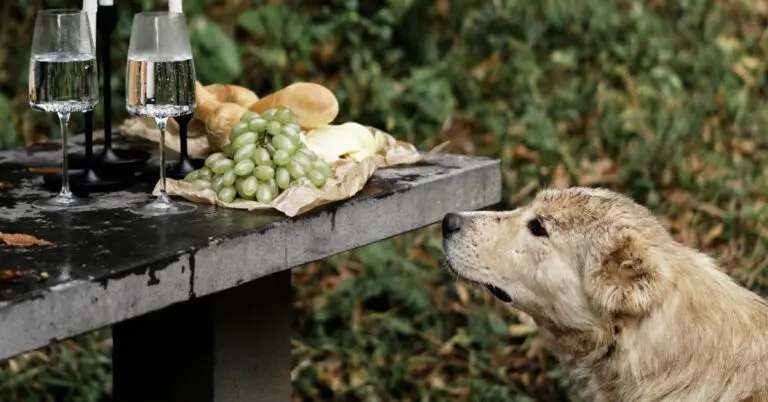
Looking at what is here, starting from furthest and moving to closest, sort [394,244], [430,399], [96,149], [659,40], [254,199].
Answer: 1. [659,40]
2. [394,244]
3. [430,399]
4. [96,149]
5. [254,199]

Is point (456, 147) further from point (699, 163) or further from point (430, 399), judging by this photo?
point (430, 399)

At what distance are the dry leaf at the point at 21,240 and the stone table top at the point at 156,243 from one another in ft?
0.10

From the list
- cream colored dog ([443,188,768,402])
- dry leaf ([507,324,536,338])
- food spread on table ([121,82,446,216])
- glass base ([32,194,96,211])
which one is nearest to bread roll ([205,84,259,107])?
food spread on table ([121,82,446,216])

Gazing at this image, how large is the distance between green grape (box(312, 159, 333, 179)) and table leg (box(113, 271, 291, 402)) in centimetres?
52

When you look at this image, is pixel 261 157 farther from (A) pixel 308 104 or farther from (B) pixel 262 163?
(A) pixel 308 104

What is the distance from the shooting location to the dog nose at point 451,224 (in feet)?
12.8

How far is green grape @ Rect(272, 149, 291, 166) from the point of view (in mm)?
3668

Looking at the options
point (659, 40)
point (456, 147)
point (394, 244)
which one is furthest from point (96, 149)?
point (659, 40)

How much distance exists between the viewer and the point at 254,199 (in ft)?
12.2

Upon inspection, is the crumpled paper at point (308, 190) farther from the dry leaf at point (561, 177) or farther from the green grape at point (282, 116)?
the dry leaf at point (561, 177)

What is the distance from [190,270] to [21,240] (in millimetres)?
439

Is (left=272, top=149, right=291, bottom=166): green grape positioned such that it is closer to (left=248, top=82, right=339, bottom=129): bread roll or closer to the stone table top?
the stone table top

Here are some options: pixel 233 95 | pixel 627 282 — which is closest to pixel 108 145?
pixel 233 95

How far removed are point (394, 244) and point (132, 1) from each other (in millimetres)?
2645
